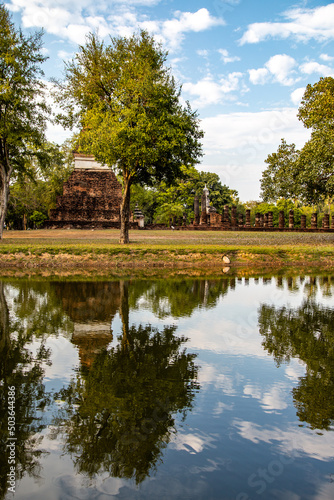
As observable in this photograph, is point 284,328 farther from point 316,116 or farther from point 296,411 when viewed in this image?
point 316,116

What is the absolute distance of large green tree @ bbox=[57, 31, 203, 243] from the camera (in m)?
21.1

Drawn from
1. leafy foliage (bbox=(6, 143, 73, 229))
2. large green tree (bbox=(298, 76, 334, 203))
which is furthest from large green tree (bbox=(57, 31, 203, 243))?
leafy foliage (bbox=(6, 143, 73, 229))

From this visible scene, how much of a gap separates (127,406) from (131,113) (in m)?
18.3

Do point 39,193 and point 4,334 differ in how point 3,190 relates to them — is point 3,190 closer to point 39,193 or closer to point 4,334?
point 4,334

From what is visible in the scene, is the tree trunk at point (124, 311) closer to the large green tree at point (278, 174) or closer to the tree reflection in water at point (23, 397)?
the tree reflection in water at point (23, 397)

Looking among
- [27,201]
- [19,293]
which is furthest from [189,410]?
[27,201]

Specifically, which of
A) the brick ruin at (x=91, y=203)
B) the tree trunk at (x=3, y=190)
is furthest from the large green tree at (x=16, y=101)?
the brick ruin at (x=91, y=203)

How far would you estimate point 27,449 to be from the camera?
3.55 metres

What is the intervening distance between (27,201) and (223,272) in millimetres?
42797

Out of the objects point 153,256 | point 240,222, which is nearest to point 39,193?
point 240,222

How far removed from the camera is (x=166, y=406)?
4.27 m

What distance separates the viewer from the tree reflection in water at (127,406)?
3453 mm

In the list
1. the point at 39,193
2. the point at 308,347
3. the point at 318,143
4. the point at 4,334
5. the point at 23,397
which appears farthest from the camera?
the point at 39,193

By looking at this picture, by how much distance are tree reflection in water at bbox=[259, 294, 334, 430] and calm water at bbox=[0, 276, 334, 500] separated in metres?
0.02
